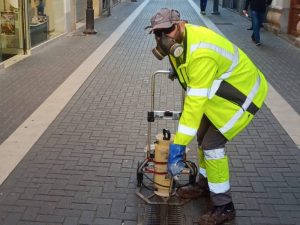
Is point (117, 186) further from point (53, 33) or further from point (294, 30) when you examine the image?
point (294, 30)

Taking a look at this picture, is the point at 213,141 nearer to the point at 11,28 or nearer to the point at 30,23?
the point at 11,28

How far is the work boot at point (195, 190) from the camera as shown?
4531 millimetres

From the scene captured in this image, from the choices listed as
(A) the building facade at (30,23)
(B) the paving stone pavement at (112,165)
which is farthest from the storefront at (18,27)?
(B) the paving stone pavement at (112,165)

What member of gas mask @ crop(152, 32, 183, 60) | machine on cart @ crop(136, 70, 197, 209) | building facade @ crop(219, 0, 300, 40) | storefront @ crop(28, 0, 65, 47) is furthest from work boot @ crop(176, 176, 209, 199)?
building facade @ crop(219, 0, 300, 40)

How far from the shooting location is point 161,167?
4.39m

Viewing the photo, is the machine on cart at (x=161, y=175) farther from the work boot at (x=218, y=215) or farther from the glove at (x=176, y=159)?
the glove at (x=176, y=159)

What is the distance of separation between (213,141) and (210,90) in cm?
48

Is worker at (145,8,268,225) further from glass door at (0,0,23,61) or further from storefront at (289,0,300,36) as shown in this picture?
storefront at (289,0,300,36)

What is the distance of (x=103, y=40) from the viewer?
46.1ft

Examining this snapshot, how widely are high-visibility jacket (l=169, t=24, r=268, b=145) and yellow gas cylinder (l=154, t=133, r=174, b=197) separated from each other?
0.58 meters

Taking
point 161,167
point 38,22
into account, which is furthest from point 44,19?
point 161,167

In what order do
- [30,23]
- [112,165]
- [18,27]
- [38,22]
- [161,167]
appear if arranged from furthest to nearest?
1. [38,22]
2. [30,23]
3. [18,27]
4. [112,165]
5. [161,167]

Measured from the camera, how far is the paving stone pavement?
4.31 m

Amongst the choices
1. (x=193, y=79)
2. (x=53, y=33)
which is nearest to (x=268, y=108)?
(x=193, y=79)
